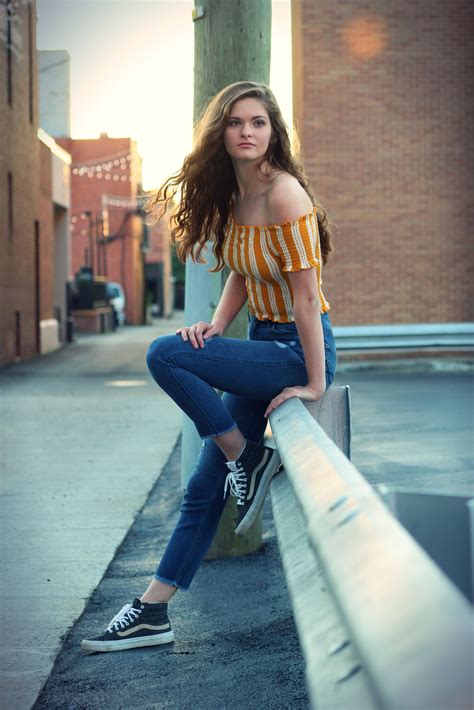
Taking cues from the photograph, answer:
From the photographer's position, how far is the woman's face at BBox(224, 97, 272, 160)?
3559 mm

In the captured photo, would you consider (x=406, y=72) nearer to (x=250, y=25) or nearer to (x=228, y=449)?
(x=250, y=25)

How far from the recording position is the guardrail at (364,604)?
0.89 m

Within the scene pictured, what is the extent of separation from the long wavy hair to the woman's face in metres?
0.02

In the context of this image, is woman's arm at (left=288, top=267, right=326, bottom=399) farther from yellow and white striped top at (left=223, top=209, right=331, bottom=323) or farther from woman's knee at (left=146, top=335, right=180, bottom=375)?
woman's knee at (left=146, top=335, right=180, bottom=375)

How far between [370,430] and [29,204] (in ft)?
49.0

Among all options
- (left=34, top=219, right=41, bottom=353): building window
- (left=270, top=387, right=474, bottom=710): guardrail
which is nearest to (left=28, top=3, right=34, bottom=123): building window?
(left=34, top=219, right=41, bottom=353): building window

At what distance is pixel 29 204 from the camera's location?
22.3 meters

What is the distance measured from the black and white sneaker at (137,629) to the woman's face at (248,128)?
1675 millimetres

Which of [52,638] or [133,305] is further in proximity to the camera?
[133,305]

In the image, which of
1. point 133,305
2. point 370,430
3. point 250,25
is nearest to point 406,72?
point 370,430

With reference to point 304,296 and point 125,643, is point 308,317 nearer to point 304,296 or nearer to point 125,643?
point 304,296

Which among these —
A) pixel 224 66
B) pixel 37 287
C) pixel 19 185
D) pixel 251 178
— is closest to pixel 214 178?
pixel 251 178

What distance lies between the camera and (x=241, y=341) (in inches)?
138

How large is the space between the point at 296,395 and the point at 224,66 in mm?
2279
